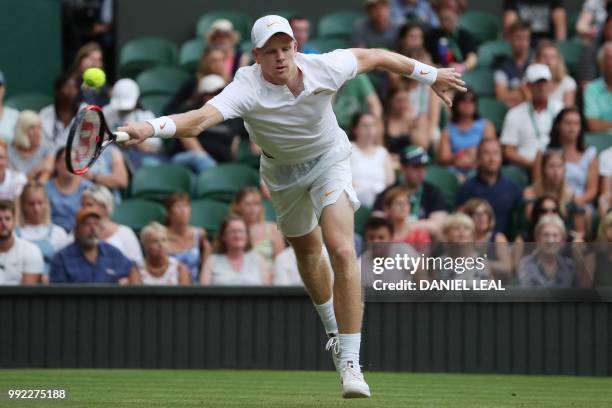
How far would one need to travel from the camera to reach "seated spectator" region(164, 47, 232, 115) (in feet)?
42.7

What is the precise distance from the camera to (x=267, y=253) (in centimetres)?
1117

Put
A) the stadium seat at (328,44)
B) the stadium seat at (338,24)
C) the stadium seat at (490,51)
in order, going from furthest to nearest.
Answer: the stadium seat at (338,24) → the stadium seat at (490,51) → the stadium seat at (328,44)

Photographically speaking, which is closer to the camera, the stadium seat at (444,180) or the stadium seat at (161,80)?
the stadium seat at (444,180)

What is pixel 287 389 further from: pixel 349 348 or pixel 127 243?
pixel 127 243

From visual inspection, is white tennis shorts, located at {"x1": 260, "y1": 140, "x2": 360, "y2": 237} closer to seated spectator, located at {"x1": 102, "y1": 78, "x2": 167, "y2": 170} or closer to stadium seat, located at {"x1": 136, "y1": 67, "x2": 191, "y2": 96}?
seated spectator, located at {"x1": 102, "y1": 78, "x2": 167, "y2": 170}

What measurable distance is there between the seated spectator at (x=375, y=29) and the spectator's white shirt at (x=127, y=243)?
12.6ft

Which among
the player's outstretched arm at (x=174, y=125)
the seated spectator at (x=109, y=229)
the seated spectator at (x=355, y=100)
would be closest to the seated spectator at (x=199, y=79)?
the seated spectator at (x=355, y=100)

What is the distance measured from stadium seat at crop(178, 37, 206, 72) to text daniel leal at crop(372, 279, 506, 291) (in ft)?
15.8

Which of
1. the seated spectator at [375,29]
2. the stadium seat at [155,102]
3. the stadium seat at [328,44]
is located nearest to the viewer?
the stadium seat at [155,102]

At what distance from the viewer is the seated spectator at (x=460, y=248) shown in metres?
10.3

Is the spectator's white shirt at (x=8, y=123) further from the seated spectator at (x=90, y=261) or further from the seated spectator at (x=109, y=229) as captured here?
the seated spectator at (x=90, y=261)

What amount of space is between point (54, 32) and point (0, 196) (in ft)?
11.5

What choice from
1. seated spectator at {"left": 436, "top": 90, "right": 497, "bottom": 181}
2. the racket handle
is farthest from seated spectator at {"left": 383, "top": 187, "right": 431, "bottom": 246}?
the racket handle

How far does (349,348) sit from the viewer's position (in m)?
7.12
